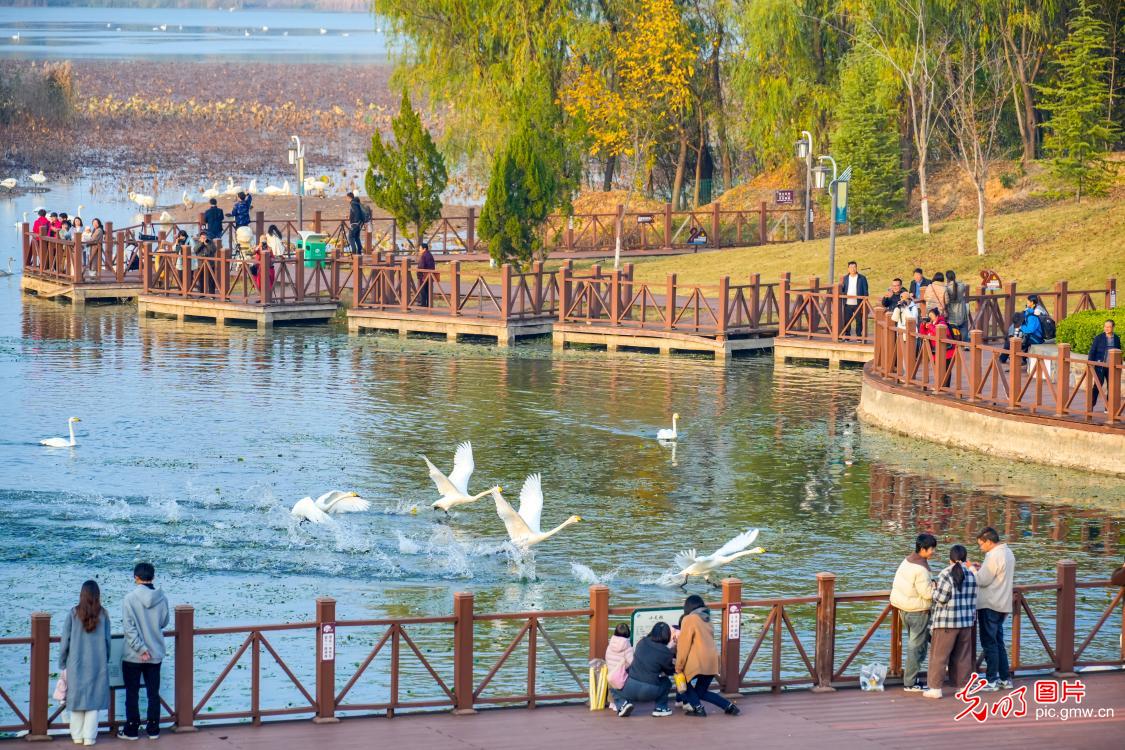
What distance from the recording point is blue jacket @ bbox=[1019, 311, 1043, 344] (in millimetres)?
28250

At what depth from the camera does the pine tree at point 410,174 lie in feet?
137

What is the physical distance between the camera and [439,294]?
130ft

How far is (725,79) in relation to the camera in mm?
51688

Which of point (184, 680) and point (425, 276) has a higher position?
point (425, 276)

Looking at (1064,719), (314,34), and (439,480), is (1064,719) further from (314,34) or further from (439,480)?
(314,34)

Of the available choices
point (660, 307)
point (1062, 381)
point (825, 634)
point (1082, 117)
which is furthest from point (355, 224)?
point (825, 634)

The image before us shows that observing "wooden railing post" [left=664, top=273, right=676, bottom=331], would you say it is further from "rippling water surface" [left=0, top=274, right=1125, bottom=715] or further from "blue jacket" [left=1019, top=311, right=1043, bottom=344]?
"blue jacket" [left=1019, top=311, right=1043, bottom=344]

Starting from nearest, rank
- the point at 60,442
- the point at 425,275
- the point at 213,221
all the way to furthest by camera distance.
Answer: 1. the point at 60,442
2. the point at 425,275
3. the point at 213,221

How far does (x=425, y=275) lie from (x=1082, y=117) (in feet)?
55.2

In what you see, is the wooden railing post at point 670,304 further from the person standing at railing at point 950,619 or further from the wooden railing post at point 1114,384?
the person standing at railing at point 950,619

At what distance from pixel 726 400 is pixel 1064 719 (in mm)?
16727

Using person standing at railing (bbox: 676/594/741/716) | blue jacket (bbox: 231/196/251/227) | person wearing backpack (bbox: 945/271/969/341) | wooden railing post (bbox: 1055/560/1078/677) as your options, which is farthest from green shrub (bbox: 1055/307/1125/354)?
blue jacket (bbox: 231/196/251/227)

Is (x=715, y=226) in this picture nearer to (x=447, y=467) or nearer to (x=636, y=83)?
(x=636, y=83)

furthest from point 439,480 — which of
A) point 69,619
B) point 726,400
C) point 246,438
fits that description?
point 726,400
